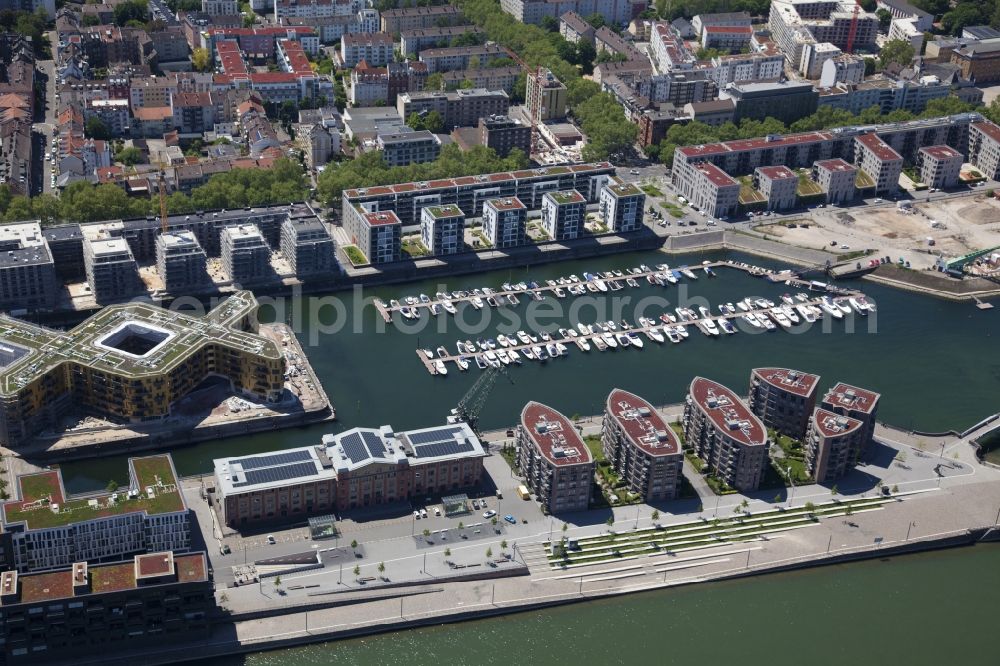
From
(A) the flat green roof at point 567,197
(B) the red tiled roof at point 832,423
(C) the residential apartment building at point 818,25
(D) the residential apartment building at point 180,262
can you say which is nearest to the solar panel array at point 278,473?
(D) the residential apartment building at point 180,262

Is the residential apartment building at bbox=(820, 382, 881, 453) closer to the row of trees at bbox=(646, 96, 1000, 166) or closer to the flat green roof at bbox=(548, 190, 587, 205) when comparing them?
the flat green roof at bbox=(548, 190, 587, 205)

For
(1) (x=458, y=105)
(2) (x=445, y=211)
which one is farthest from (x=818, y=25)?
(2) (x=445, y=211)

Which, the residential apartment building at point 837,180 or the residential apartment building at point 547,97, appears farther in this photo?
the residential apartment building at point 547,97

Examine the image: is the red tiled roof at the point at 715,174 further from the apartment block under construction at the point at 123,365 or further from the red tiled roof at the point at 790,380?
the apartment block under construction at the point at 123,365

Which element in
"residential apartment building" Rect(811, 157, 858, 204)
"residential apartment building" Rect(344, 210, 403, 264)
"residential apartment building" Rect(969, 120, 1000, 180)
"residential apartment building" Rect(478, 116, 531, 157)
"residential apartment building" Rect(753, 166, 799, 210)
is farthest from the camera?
"residential apartment building" Rect(969, 120, 1000, 180)

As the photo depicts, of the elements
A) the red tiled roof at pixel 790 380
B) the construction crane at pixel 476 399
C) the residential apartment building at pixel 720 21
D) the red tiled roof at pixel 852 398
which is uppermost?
the residential apartment building at pixel 720 21

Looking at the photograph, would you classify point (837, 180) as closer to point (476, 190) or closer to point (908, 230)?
point (908, 230)

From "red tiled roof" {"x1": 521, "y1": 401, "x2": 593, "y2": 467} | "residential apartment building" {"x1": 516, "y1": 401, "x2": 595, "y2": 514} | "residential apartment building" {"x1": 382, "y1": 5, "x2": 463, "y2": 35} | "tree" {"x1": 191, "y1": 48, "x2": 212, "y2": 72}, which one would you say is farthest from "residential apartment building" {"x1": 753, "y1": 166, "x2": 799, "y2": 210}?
"tree" {"x1": 191, "y1": 48, "x2": 212, "y2": 72}
